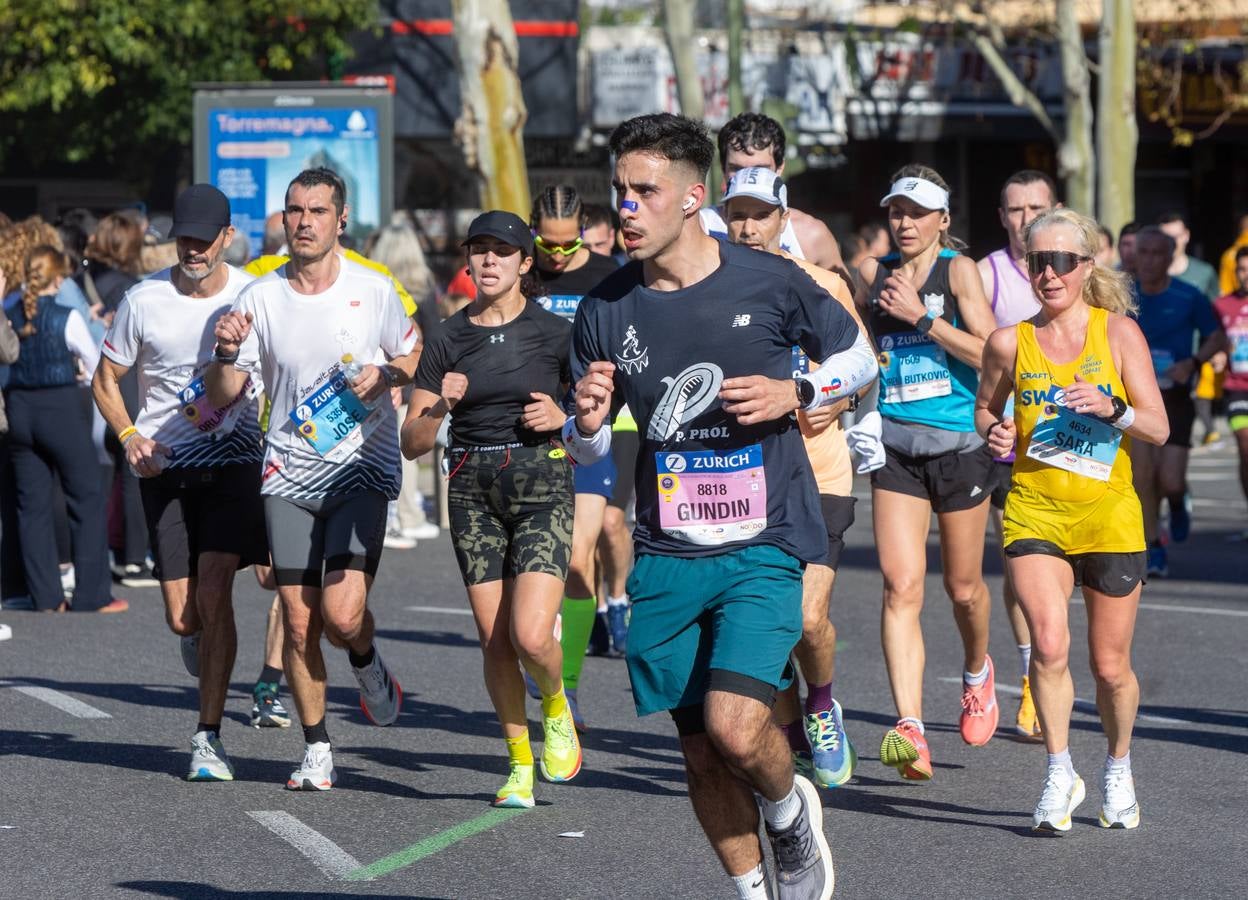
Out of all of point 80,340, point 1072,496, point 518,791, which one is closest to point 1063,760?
point 1072,496

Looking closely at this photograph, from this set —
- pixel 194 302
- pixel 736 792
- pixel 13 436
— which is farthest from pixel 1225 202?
pixel 736 792

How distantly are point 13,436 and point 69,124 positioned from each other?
14.8 meters

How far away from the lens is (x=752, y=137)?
7379mm

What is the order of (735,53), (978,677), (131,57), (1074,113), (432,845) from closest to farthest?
(432,845) < (978,677) < (1074,113) < (735,53) < (131,57)

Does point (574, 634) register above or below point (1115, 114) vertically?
below

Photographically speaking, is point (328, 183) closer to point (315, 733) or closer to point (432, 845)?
point (315, 733)

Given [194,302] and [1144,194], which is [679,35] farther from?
[194,302]

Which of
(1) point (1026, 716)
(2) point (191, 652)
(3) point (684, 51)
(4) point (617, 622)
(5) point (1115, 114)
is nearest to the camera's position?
(2) point (191, 652)

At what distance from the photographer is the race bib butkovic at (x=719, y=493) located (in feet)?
17.2

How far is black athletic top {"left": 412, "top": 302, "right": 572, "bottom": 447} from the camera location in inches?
281

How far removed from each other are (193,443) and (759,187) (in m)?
2.33

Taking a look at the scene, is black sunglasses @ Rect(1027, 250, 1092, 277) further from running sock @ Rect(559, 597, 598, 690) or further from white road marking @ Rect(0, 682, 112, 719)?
white road marking @ Rect(0, 682, 112, 719)

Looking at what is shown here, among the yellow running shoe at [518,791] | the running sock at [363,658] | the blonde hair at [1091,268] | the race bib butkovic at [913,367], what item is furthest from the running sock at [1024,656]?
the running sock at [363,658]

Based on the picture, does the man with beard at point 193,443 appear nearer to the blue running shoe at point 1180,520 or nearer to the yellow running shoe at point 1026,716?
the yellow running shoe at point 1026,716
